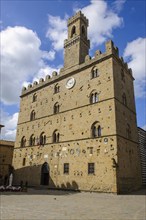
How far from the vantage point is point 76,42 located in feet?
90.0

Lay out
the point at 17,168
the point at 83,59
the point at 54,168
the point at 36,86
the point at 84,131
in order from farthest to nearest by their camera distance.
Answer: the point at 36,86
the point at 17,168
the point at 83,59
the point at 54,168
the point at 84,131

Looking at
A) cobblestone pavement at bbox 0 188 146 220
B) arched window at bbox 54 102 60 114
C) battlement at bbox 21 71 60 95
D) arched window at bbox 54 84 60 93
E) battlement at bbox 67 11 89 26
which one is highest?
battlement at bbox 67 11 89 26

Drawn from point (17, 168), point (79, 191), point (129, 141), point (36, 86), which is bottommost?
point (79, 191)

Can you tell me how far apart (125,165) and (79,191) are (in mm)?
5441

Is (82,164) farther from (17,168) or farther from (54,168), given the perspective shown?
(17,168)

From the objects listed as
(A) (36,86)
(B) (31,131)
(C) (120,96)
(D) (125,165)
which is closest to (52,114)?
(B) (31,131)

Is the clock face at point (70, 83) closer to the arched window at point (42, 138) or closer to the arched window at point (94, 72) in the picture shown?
the arched window at point (94, 72)

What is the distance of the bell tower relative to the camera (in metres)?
26.5

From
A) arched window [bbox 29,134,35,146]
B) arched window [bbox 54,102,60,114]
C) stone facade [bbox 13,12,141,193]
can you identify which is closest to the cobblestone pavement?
stone facade [bbox 13,12,141,193]

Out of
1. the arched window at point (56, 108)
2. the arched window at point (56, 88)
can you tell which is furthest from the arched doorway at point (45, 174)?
the arched window at point (56, 88)

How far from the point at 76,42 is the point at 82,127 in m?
12.9

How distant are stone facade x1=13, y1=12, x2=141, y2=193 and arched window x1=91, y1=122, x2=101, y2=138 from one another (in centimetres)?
11

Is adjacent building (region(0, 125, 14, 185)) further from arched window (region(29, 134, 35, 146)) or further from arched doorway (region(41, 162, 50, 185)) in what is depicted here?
arched doorway (region(41, 162, 50, 185))

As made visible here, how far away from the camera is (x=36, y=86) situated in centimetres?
3098
